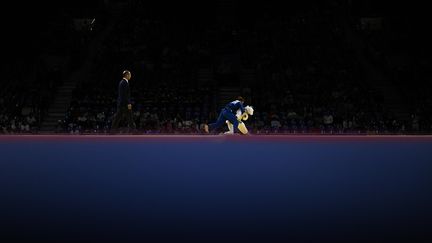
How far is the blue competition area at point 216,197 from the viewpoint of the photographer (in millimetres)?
2824

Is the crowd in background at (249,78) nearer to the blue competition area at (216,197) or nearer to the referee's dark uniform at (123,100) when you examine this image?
the referee's dark uniform at (123,100)

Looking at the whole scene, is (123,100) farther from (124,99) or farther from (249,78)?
(249,78)

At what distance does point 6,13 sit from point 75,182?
17975 millimetres

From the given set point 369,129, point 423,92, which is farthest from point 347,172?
point 423,92

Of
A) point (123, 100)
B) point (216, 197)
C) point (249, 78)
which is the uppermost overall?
point (249, 78)

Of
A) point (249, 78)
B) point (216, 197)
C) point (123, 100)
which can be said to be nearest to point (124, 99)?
point (123, 100)

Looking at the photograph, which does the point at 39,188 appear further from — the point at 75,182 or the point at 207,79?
the point at 207,79

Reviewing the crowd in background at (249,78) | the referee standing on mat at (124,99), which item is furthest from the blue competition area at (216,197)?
the crowd in background at (249,78)

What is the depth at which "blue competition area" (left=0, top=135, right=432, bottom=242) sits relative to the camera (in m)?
2.82

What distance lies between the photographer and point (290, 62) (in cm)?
1770

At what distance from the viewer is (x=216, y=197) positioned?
3475 millimetres

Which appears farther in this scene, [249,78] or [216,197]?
[249,78]

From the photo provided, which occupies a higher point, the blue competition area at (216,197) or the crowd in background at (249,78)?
the crowd in background at (249,78)

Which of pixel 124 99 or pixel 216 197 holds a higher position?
pixel 124 99
